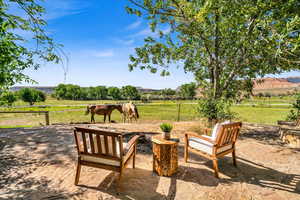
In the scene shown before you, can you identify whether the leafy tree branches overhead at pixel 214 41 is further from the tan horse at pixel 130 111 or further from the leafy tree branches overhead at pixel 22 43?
the tan horse at pixel 130 111

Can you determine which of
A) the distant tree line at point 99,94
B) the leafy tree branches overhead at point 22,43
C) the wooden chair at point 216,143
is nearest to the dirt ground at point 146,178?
the wooden chair at point 216,143

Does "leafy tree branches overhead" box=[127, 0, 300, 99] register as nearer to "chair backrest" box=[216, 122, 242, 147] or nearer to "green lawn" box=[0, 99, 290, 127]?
"green lawn" box=[0, 99, 290, 127]

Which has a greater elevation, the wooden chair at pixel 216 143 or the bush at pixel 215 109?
the bush at pixel 215 109

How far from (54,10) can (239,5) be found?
459cm

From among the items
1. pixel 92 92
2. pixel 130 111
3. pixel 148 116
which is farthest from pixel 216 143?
pixel 92 92

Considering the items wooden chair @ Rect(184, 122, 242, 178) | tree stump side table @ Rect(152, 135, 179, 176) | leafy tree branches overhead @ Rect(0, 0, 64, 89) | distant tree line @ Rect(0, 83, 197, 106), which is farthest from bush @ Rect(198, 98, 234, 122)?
distant tree line @ Rect(0, 83, 197, 106)

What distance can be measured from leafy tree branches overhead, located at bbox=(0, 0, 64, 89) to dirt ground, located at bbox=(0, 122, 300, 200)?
5.95 feet

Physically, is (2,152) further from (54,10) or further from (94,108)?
(94,108)

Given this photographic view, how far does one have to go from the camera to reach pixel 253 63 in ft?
17.5

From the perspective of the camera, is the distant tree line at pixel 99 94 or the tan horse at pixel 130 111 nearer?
the tan horse at pixel 130 111

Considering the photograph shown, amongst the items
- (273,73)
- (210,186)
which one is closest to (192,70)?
(273,73)

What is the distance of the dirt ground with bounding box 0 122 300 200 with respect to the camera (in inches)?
88.2

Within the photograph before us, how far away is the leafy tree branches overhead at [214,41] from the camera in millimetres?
3730

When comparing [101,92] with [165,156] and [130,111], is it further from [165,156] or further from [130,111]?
[165,156]
